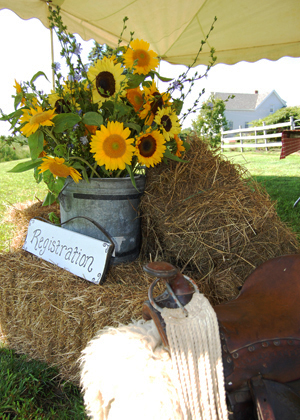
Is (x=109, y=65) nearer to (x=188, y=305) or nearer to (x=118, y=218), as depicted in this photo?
(x=118, y=218)

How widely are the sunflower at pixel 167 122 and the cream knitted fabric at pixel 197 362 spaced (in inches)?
33.5

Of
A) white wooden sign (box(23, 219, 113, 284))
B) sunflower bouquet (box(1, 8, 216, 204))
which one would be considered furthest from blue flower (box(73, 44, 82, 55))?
white wooden sign (box(23, 219, 113, 284))

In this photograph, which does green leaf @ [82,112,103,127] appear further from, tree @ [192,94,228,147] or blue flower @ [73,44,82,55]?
tree @ [192,94,228,147]

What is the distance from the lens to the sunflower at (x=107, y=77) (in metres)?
1.23

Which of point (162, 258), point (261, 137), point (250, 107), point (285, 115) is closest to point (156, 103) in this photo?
point (162, 258)

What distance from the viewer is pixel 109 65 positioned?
1234 mm

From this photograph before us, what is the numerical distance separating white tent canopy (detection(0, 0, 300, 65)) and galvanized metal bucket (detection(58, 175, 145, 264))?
269 centimetres

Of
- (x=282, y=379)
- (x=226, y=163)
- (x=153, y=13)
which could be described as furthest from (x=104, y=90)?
(x=153, y=13)

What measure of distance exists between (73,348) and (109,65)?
122 cm

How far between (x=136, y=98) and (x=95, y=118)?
0.24 metres

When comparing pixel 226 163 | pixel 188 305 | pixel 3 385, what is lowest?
pixel 3 385

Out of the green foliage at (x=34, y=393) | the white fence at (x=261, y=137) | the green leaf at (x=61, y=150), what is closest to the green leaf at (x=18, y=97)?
the green leaf at (x=61, y=150)

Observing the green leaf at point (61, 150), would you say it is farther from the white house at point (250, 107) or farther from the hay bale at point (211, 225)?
the white house at point (250, 107)

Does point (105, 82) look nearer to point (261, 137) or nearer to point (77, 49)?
point (77, 49)
